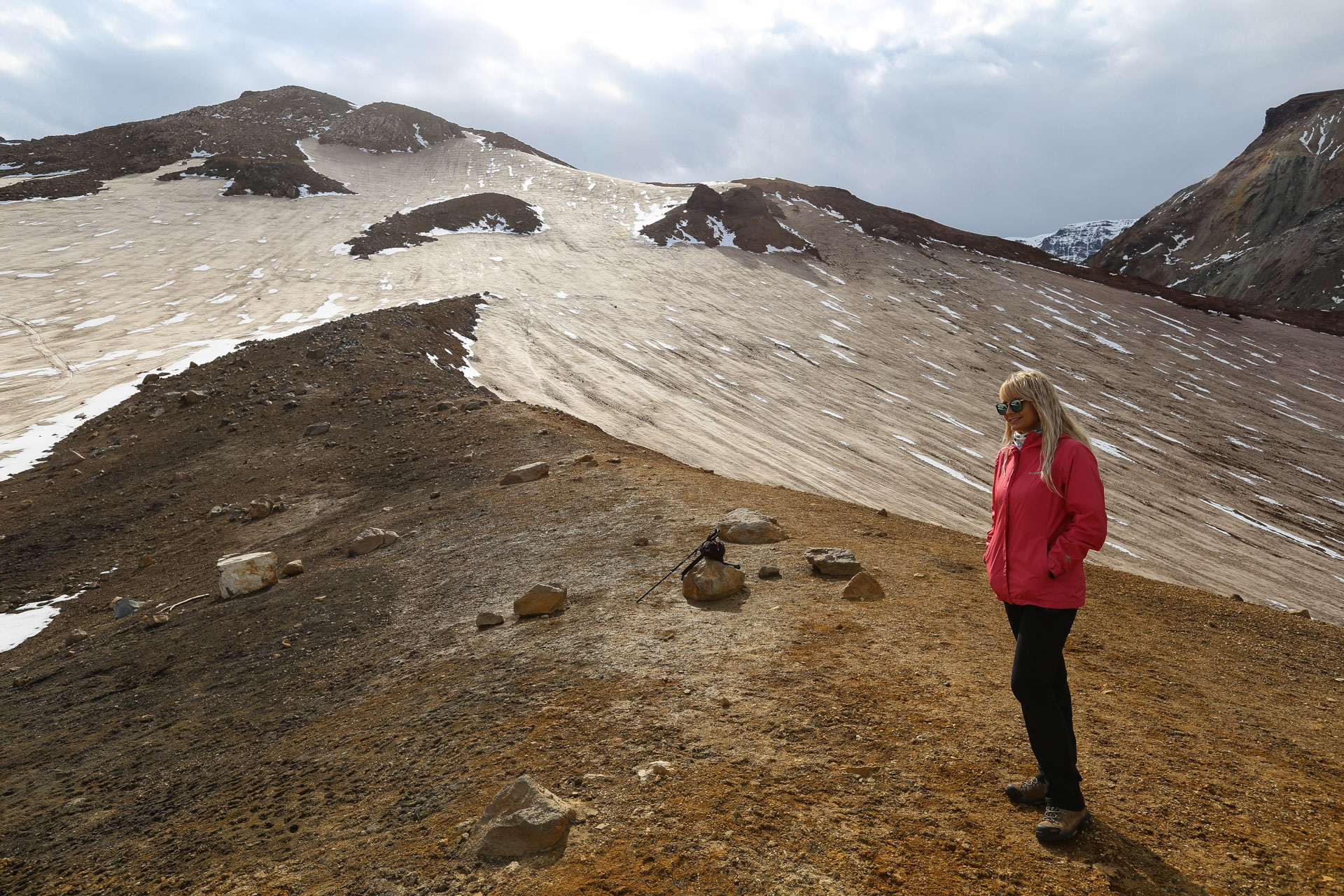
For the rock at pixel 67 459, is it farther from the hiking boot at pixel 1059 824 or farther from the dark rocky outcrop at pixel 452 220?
the dark rocky outcrop at pixel 452 220

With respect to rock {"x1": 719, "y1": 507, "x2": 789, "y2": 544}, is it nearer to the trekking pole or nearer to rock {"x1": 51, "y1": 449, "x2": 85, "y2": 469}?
the trekking pole

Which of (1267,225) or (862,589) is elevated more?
(1267,225)

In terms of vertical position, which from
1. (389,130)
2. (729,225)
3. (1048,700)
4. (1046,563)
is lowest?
(1048,700)

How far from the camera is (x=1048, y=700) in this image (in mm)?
3654

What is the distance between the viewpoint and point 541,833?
3598 millimetres

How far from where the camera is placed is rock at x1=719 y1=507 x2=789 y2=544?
27.5 feet

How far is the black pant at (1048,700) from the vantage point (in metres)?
3.55

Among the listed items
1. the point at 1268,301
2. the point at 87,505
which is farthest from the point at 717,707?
the point at 1268,301

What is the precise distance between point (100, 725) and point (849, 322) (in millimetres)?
35619

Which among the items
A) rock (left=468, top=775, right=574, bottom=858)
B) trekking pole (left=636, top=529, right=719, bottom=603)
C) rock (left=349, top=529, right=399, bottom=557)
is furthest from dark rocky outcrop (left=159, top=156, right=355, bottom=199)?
rock (left=468, top=775, right=574, bottom=858)

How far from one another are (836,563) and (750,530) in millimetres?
1364

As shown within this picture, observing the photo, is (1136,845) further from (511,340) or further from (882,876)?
(511,340)

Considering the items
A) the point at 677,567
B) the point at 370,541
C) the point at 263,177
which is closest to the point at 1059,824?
the point at 677,567

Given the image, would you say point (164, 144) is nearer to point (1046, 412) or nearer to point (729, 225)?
point (729, 225)
